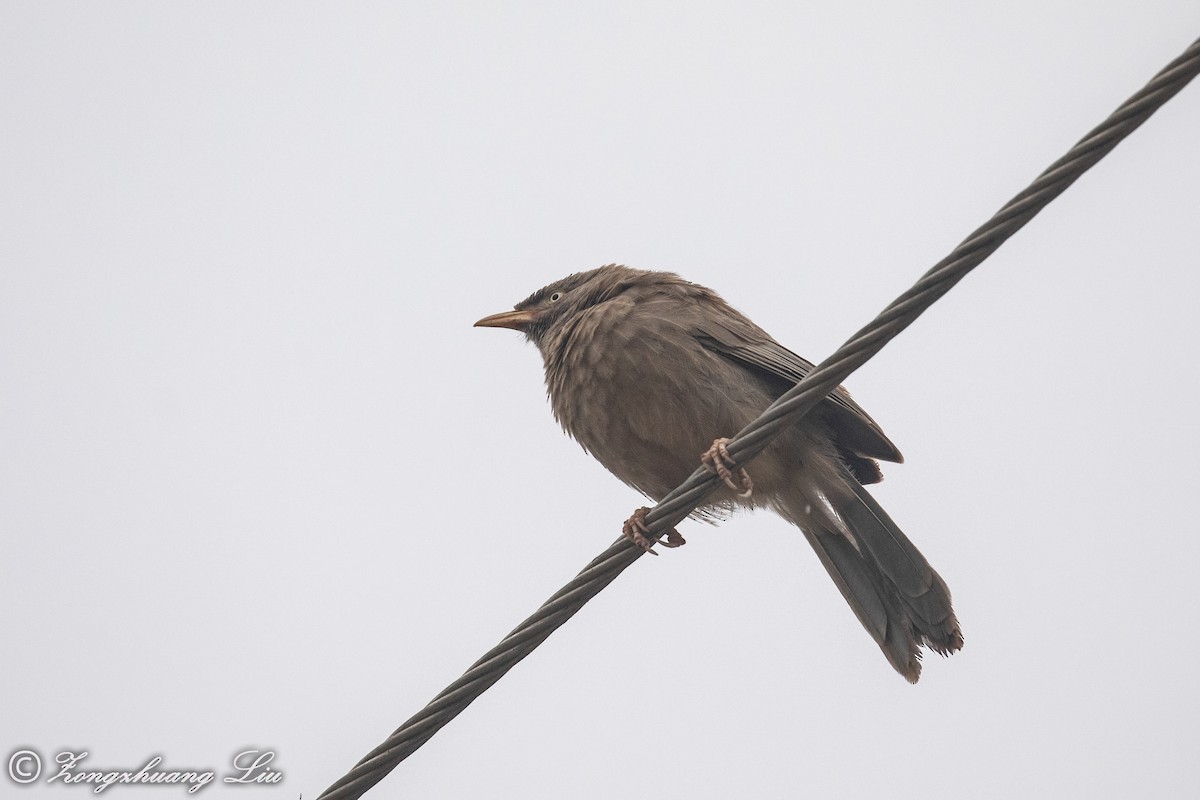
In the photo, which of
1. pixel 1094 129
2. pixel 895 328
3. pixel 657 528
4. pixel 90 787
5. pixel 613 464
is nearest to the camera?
pixel 1094 129

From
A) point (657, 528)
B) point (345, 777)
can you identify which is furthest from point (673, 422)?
point (345, 777)

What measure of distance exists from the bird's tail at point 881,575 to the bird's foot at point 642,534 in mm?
548

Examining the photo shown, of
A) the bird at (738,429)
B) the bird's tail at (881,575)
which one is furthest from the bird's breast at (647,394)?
the bird's tail at (881,575)

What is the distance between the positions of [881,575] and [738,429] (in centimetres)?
100

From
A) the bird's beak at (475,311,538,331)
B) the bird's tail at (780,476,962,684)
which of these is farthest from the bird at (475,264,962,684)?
the bird's beak at (475,311,538,331)

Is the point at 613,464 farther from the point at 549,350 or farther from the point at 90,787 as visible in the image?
the point at 90,787

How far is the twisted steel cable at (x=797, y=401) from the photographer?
251cm

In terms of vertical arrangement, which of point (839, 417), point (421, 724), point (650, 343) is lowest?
point (421, 724)

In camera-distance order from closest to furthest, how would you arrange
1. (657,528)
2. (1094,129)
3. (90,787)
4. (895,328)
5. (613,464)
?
(1094,129), (895,328), (657,528), (90,787), (613,464)

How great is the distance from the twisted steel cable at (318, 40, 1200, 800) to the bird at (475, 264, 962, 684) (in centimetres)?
112

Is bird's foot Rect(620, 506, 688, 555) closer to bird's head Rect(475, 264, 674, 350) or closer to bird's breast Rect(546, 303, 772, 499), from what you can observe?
bird's breast Rect(546, 303, 772, 499)

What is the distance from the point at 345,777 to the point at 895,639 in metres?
2.75

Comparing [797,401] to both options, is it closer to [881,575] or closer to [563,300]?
[881,575]

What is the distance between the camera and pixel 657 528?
370cm
